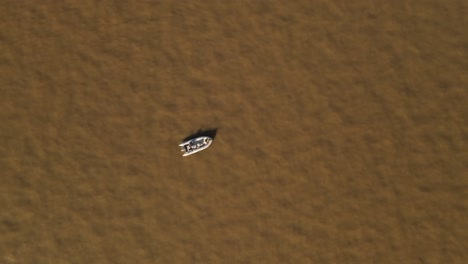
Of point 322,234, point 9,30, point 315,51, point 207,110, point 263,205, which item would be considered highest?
point 9,30

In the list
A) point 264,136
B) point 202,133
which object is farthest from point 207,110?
point 264,136

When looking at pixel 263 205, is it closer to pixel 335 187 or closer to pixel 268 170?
pixel 268 170

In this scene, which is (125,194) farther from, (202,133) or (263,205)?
(263,205)

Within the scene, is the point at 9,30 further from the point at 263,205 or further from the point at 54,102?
the point at 263,205

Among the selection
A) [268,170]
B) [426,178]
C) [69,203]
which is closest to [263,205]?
[268,170]

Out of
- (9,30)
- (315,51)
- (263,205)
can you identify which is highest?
(9,30)

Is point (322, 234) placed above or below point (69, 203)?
below

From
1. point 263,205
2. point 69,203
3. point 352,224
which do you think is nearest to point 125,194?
point 69,203

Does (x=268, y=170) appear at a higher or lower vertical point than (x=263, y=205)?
higher
